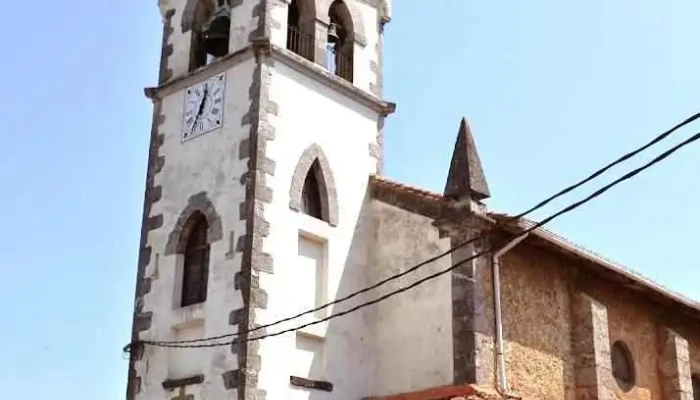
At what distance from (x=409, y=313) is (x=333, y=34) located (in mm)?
6137

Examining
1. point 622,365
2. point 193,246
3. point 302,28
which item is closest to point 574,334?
point 622,365

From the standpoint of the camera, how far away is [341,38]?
20.4 metres

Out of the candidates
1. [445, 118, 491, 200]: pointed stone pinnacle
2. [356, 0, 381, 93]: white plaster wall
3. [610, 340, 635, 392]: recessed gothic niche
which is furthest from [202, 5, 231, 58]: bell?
[610, 340, 635, 392]: recessed gothic niche

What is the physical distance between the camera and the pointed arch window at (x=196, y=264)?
17625 mm

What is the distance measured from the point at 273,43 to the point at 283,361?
19.1ft

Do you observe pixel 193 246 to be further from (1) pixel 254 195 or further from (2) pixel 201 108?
(2) pixel 201 108

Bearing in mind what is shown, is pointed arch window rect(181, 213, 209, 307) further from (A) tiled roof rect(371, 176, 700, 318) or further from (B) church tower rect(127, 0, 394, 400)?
(A) tiled roof rect(371, 176, 700, 318)

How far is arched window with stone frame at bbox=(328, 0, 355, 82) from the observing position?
20016 mm

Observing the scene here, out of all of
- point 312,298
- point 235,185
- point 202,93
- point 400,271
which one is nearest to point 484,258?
point 400,271

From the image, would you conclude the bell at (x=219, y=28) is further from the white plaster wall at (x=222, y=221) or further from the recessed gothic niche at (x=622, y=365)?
the recessed gothic niche at (x=622, y=365)

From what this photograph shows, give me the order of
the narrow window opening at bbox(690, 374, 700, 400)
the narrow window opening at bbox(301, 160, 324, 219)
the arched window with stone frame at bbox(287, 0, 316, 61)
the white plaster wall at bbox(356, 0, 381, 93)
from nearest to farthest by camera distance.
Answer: the narrow window opening at bbox(301, 160, 324, 219) < the arched window with stone frame at bbox(287, 0, 316, 61) < the white plaster wall at bbox(356, 0, 381, 93) < the narrow window opening at bbox(690, 374, 700, 400)

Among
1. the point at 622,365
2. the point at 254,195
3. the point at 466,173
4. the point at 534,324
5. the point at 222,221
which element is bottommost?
the point at 622,365

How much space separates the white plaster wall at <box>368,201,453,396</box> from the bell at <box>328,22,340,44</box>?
380cm

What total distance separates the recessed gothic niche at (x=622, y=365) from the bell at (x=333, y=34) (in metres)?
8.36
